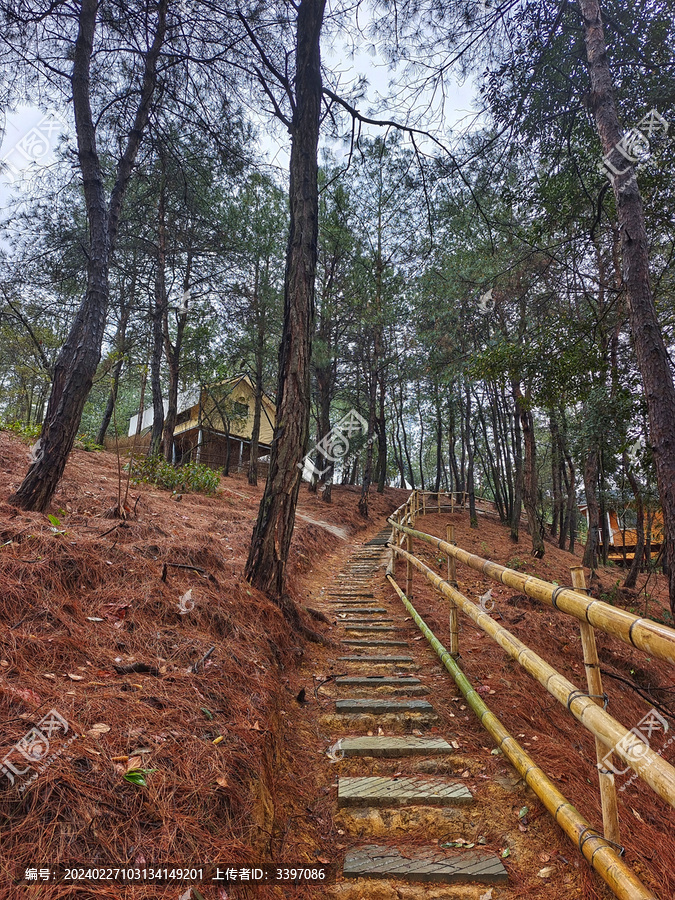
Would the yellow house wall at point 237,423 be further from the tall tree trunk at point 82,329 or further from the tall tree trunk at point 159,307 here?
the tall tree trunk at point 82,329

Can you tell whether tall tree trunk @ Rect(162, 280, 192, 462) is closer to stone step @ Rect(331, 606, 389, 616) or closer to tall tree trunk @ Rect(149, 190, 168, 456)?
tall tree trunk @ Rect(149, 190, 168, 456)

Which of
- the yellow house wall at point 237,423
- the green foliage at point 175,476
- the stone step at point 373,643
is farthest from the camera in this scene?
the yellow house wall at point 237,423

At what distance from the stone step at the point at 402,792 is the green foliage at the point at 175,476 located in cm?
772

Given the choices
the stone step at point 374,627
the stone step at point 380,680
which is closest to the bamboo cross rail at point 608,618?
the stone step at point 380,680

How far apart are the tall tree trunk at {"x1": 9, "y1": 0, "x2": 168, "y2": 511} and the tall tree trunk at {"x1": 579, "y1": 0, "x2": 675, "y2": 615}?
5.53 m

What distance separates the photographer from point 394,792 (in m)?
2.22

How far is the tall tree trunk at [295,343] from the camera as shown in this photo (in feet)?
13.5

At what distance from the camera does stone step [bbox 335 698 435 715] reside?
2979 millimetres

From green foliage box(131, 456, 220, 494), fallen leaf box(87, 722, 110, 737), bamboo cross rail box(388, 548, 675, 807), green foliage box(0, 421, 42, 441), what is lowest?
fallen leaf box(87, 722, 110, 737)

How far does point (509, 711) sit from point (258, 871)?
7.08ft

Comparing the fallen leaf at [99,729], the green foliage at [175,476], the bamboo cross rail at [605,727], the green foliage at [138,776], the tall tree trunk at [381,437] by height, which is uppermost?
the tall tree trunk at [381,437]

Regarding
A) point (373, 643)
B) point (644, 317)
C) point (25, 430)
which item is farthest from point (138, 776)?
point (25, 430)

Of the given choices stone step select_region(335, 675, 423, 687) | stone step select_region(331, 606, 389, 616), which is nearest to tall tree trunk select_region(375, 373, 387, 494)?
stone step select_region(331, 606, 389, 616)

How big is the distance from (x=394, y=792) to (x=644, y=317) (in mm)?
4413
